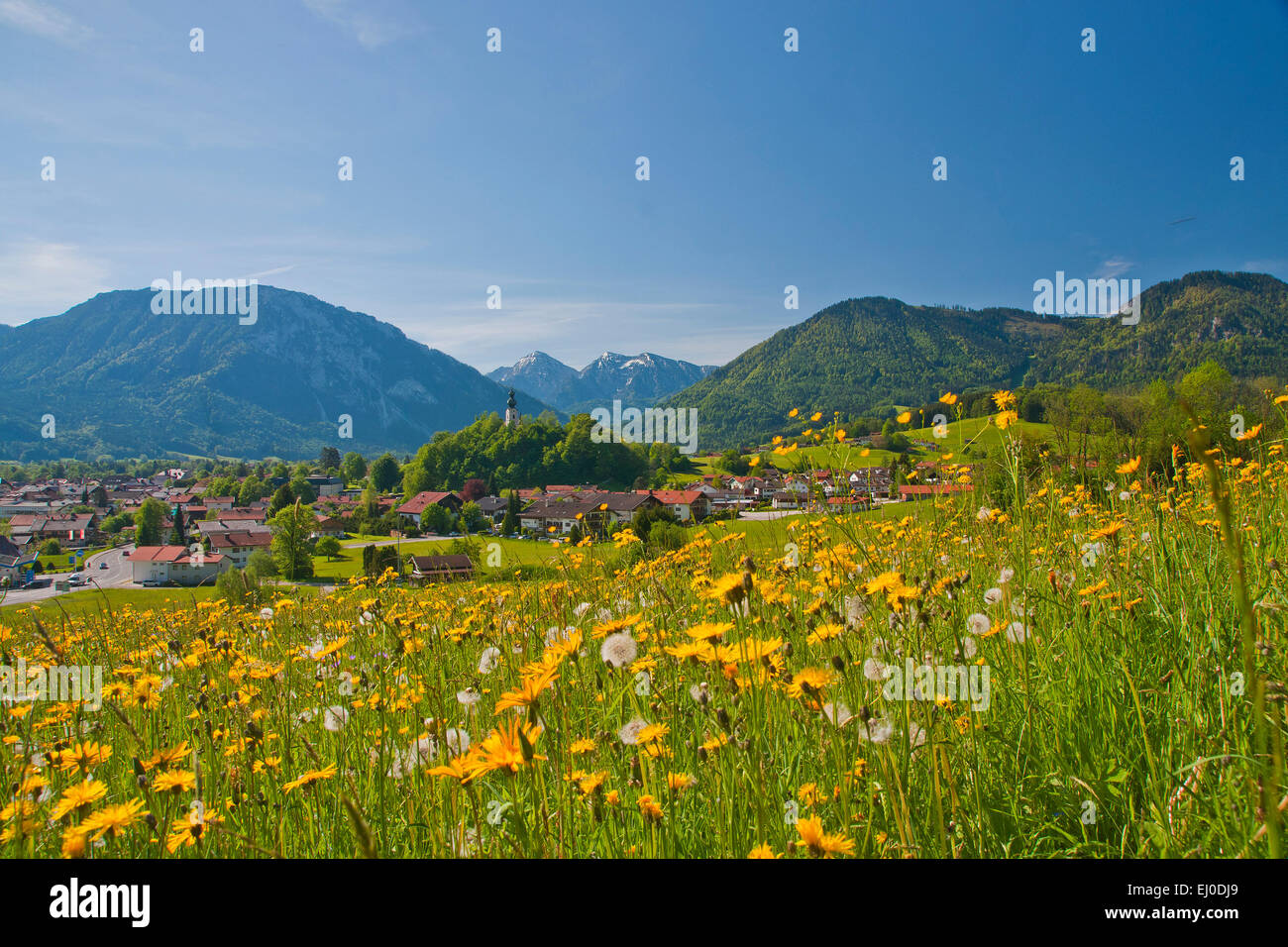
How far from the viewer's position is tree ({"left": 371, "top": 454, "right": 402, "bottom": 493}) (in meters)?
104

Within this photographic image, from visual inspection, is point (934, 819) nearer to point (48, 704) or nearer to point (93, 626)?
point (48, 704)

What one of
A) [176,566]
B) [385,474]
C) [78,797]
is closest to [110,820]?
[78,797]

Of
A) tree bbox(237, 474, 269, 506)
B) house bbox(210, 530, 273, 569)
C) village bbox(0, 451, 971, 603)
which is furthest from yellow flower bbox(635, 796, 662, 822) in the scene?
tree bbox(237, 474, 269, 506)

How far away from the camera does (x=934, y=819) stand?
1.26 metres

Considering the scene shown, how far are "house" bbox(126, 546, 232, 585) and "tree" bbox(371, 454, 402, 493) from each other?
57647 millimetres

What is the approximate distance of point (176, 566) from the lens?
134 feet

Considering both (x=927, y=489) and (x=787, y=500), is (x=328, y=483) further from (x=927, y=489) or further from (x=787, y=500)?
(x=927, y=489)

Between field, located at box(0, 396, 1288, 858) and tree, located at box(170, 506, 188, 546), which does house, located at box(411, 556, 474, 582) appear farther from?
tree, located at box(170, 506, 188, 546)

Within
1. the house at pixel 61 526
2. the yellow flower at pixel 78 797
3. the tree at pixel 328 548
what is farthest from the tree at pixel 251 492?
the yellow flower at pixel 78 797

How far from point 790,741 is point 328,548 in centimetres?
4413

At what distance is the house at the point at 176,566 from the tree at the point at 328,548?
5.13 meters

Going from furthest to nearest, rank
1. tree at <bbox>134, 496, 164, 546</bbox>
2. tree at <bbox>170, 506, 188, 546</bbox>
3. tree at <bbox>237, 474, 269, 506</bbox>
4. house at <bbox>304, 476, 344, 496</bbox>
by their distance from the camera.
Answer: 1. house at <bbox>304, 476, 344, 496</bbox>
2. tree at <bbox>237, 474, 269, 506</bbox>
3. tree at <bbox>134, 496, 164, 546</bbox>
4. tree at <bbox>170, 506, 188, 546</bbox>
